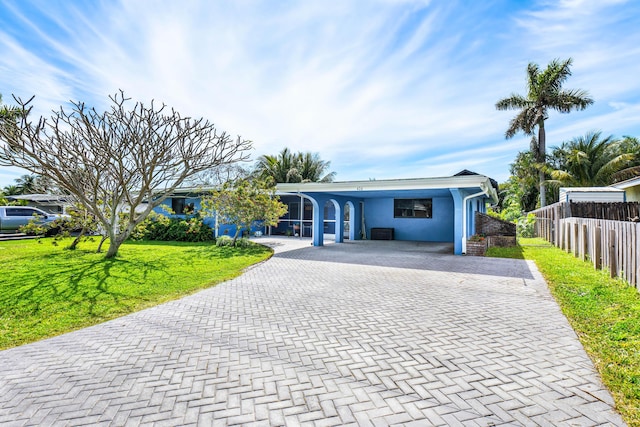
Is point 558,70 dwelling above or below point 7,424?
above

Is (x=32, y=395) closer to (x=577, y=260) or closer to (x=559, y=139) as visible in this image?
(x=577, y=260)

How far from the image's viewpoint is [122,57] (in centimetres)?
1095

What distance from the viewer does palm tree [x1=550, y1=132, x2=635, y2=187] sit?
25.2m

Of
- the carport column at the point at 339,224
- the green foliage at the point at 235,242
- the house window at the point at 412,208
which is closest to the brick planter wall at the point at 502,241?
the house window at the point at 412,208

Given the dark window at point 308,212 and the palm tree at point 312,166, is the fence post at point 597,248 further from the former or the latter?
the palm tree at point 312,166

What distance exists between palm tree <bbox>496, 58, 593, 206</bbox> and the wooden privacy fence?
15.1m

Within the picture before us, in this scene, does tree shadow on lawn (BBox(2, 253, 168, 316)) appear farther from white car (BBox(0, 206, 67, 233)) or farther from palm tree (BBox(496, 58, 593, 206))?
palm tree (BBox(496, 58, 593, 206))

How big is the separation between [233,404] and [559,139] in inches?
1464

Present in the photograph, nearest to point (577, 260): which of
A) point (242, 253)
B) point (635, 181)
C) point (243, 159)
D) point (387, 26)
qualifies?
point (635, 181)

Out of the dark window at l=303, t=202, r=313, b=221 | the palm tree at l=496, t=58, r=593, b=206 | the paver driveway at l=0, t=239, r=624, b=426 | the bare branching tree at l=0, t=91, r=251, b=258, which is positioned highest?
the palm tree at l=496, t=58, r=593, b=206

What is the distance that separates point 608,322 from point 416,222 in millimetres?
12984

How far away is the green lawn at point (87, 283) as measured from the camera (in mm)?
4723

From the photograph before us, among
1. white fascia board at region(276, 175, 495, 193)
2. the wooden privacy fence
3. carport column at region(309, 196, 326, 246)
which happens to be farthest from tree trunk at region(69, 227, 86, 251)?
the wooden privacy fence

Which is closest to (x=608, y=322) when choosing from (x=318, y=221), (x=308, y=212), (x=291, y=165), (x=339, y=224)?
(x=318, y=221)
